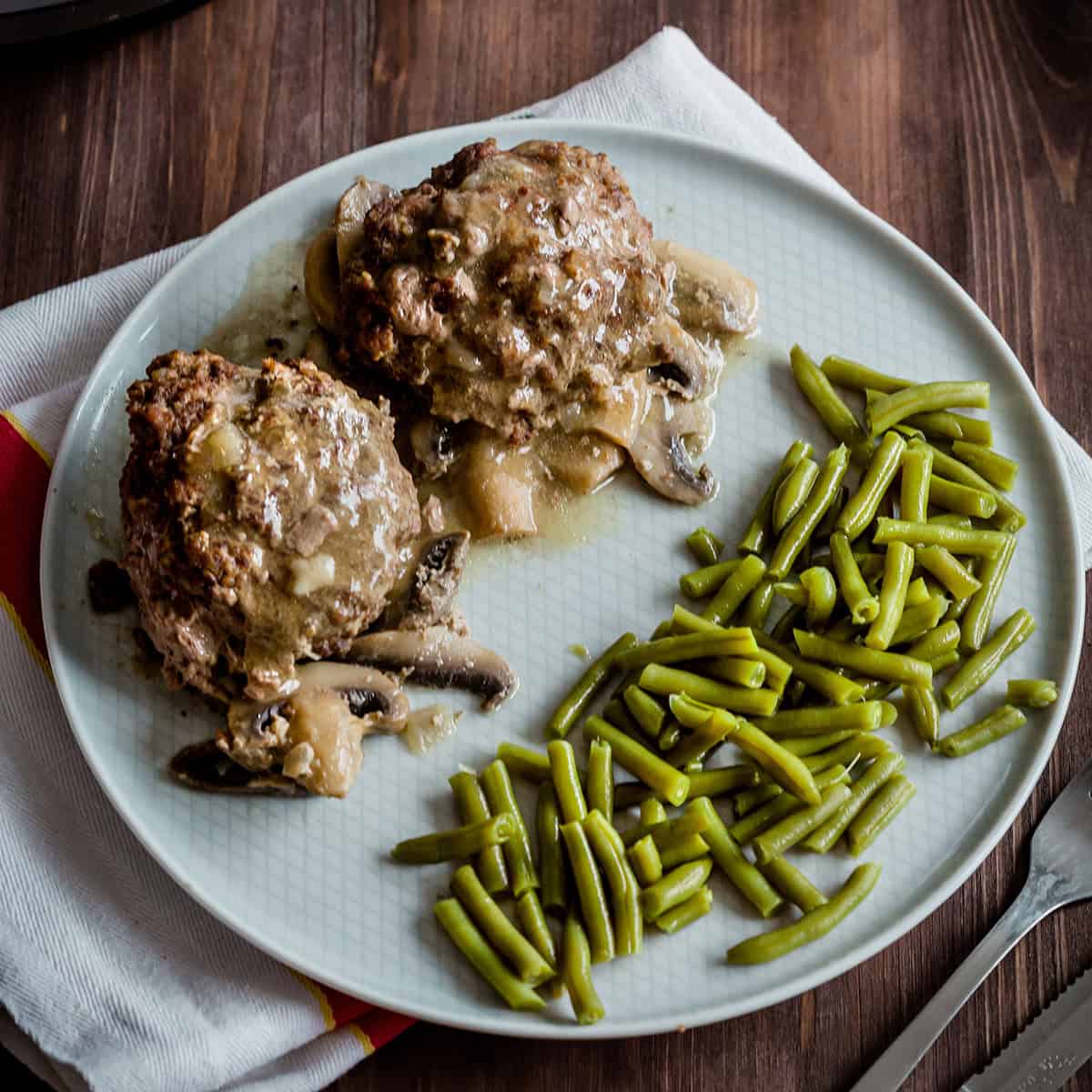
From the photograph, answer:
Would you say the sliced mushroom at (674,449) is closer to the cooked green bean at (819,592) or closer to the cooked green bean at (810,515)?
the cooked green bean at (810,515)

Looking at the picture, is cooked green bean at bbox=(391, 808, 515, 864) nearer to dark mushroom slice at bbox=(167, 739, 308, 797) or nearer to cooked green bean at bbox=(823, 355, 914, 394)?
dark mushroom slice at bbox=(167, 739, 308, 797)

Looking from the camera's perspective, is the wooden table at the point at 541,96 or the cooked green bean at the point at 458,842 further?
the wooden table at the point at 541,96

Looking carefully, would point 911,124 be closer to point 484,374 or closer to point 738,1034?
point 484,374

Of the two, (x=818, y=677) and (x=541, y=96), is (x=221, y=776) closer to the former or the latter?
(x=818, y=677)

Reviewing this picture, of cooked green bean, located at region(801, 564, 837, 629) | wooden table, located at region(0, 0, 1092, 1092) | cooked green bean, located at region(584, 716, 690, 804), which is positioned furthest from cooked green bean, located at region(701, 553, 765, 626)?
wooden table, located at region(0, 0, 1092, 1092)

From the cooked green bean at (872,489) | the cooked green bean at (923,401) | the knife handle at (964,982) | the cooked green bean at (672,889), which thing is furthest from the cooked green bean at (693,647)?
the knife handle at (964,982)
